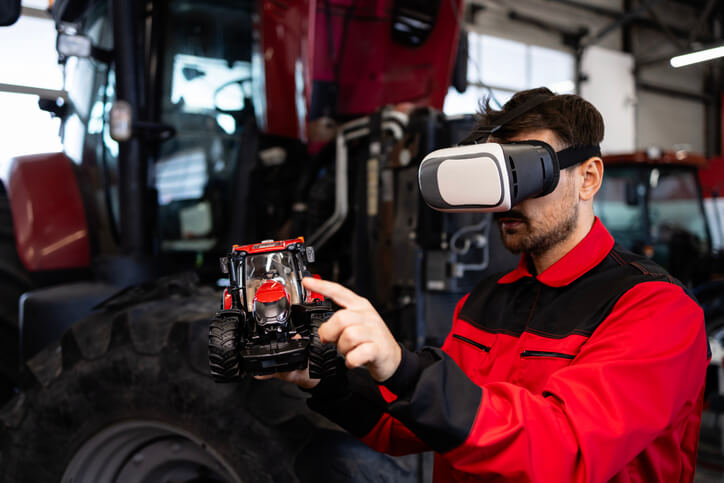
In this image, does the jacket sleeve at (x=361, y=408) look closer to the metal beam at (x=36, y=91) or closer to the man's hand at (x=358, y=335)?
the man's hand at (x=358, y=335)

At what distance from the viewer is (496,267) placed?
7.38 feet

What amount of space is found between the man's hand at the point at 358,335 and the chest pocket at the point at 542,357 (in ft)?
1.24

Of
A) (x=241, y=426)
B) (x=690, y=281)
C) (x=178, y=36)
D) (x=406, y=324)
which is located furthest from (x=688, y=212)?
(x=241, y=426)

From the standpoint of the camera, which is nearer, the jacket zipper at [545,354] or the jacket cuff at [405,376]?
the jacket cuff at [405,376]

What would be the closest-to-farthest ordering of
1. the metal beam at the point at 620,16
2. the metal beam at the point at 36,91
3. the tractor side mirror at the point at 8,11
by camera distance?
the tractor side mirror at the point at 8,11
the metal beam at the point at 36,91
the metal beam at the point at 620,16

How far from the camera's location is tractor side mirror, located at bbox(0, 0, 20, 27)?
1.52m

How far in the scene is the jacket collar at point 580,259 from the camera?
4.12ft

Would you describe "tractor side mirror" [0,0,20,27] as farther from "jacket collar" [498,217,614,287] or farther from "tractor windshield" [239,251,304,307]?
"jacket collar" [498,217,614,287]

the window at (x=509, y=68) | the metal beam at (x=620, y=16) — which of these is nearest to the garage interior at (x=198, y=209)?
the window at (x=509, y=68)

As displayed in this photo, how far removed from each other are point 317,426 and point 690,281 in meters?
5.69

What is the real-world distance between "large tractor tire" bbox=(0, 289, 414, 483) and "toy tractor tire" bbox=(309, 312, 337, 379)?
0.50 m

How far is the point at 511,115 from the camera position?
1.23 metres

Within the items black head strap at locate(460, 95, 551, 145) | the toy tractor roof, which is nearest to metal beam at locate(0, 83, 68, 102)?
the toy tractor roof

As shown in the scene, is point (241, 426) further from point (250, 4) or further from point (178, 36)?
point (250, 4)
